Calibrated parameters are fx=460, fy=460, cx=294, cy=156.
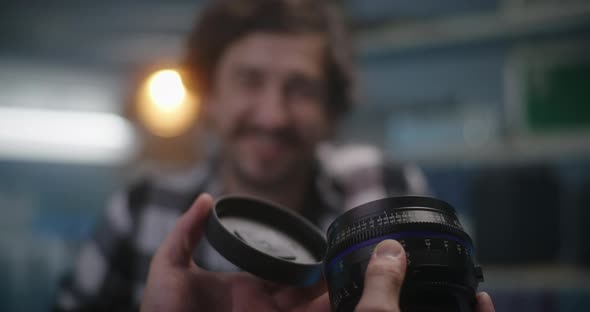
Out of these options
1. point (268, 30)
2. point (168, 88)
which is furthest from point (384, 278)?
point (168, 88)

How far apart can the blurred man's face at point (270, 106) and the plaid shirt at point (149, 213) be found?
0.16 m

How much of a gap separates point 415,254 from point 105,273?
46.4 inches

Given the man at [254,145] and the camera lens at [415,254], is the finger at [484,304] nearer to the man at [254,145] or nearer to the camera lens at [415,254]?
the camera lens at [415,254]

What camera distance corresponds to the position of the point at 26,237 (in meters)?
2.27

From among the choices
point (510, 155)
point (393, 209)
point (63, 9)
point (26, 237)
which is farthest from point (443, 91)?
point (26, 237)

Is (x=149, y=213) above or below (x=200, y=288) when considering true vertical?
below

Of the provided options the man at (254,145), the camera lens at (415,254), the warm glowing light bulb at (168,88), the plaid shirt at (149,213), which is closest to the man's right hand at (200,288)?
the camera lens at (415,254)

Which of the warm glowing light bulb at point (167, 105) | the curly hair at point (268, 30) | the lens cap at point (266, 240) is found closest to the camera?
the lens cap at point (266, 240)

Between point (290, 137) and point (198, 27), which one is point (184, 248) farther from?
point (198, 27)

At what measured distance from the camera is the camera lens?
1.48ft

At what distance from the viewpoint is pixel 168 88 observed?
1438mm

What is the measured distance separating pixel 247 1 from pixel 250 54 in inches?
9.4

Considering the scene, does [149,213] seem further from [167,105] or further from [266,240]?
[266,240]

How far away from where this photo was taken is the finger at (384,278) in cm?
40
